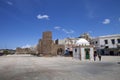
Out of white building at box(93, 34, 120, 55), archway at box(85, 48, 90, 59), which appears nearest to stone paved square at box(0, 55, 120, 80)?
archway at box(85, 48, 90, 59)

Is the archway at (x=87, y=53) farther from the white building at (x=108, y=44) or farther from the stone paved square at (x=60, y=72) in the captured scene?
the white building at (x=108, y=44)

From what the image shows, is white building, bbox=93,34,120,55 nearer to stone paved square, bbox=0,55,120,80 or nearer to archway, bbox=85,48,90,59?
archway, bbox=85,48,90,59

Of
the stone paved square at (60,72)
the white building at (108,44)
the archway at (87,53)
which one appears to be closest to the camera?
the stone paved square at (60,72)

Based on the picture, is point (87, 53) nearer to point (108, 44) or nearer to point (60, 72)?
point (60, 72)

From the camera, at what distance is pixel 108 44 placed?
60656mm

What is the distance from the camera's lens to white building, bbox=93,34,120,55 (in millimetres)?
58628

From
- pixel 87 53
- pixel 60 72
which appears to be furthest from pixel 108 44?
pixel 60 72

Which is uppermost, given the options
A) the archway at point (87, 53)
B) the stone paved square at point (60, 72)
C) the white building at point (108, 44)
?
the white building at point (108, 44)

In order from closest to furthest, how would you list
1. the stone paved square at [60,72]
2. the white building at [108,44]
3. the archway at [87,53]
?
the stone paved square at [60,72] < the archway at [87,53] < the white building at [108,44]

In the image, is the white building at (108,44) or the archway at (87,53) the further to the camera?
the white building at (108,44)

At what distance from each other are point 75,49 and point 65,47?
120 ft

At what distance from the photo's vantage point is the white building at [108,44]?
5863 cm

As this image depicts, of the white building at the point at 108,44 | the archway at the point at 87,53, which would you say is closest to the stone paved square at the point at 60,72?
the archway at the point at 87,53

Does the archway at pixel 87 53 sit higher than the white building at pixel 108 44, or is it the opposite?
the white building at pixel 108 44
